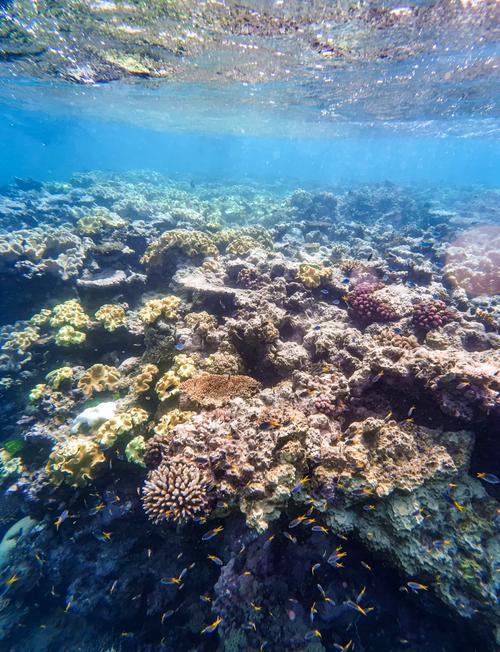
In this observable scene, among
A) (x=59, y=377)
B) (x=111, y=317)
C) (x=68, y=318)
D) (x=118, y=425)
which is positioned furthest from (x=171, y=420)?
(x=68, y=318)

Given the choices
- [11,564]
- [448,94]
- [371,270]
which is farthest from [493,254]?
[11,564]

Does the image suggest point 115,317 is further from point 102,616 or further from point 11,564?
point 102,616

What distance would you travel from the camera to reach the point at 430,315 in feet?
24.9

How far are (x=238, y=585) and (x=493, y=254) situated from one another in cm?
1706

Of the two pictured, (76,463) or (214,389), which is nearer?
(76,463)

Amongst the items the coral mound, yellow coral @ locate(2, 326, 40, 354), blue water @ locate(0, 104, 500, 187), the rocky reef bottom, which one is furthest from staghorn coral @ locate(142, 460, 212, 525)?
blue water @ locate(0, 104, 500, 187)

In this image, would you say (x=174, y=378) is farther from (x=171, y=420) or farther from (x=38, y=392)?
(x=38, y=392)

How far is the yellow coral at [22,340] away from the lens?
904cm

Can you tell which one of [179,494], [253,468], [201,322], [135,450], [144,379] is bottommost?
[135,450]

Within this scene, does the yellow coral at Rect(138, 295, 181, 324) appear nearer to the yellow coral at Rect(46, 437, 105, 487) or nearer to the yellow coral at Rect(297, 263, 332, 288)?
the yellow coral at Rect(46, 437, 105, 487)

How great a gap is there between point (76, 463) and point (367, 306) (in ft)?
24.1

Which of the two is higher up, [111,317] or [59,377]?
[111,317]

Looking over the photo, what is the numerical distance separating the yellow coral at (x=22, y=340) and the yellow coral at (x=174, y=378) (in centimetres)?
515

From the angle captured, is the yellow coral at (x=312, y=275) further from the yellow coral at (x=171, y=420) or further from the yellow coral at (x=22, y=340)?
the yellow coral at (x=22, y=340)
